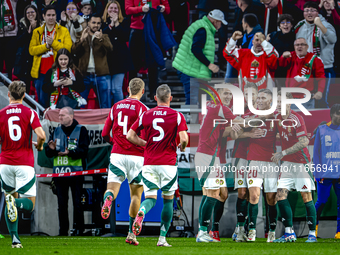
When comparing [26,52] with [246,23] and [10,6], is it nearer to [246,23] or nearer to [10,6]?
[10,6]

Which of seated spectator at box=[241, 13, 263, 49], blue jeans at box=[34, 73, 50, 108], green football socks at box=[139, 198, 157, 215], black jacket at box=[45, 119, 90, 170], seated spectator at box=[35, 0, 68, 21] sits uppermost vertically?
seated spectator at box=[35, 0, 68, 21]

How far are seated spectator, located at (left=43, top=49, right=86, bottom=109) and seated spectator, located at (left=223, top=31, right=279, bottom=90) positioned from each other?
3581 millimetres

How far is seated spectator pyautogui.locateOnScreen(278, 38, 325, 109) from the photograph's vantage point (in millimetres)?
10258

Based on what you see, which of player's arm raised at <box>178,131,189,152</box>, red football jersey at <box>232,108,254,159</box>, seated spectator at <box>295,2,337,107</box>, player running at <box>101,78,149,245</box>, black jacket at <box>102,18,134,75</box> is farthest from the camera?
black jacket at <box>102,18,134,75</box>

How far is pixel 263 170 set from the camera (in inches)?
290

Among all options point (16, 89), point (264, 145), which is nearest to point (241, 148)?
point (264, 145)

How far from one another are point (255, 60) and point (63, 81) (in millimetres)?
4558

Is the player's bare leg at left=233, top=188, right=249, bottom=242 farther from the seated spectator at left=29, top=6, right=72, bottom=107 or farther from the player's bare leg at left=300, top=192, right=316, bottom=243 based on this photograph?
the seated spectator at left=29, top=6, right=72, bottom=107

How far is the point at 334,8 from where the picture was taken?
10.7 metres

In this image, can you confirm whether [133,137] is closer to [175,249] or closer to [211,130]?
[175,249]

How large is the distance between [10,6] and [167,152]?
328 inches

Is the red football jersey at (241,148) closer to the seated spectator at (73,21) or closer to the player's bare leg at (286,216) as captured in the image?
the player's bare leg at (286,216)

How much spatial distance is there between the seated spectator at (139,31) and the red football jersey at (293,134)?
428cm

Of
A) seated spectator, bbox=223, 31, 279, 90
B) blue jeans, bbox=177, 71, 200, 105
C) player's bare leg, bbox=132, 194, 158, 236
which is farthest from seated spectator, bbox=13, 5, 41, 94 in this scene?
player's bare leg, bbox=132, 194, 158, 236
